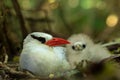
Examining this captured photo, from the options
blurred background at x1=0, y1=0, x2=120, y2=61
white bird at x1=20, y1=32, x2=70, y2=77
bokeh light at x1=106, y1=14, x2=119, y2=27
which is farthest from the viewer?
bokeh light at x1=106, y1=14, x2=119, y2=27

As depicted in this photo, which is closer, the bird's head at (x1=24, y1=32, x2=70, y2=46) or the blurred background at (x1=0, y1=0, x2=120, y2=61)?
the bird's head at (x1=24, y1=32, x2=70, y2=46)

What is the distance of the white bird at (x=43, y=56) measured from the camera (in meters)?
2.55

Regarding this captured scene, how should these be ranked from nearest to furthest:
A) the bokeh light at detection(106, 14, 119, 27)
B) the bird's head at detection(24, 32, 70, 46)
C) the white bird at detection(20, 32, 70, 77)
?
the white bird at detection(20, 32, 70, 77)
the bird's head at detection(24, 32, 70, 46)
the bokeh light at detection(106, 14, 119, 27)

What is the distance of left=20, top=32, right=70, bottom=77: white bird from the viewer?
2555 millimetres

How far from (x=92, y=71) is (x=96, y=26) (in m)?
5.07

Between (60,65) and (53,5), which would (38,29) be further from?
(60,65)

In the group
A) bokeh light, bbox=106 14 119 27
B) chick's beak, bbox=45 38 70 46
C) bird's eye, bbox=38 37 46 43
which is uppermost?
bokeh light, bbox=106 14 119 27

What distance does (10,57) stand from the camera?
12.8 feet

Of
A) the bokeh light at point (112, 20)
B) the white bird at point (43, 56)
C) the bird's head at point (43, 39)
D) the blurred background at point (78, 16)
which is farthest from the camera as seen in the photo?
the bokeh light at point (112, 20)

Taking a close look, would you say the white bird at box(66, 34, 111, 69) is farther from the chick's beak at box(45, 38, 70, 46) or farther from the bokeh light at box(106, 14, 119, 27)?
the bokeh light at box(106, 14, 119, 27)

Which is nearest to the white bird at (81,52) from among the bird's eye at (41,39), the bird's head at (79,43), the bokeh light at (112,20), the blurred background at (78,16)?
the bird's head at (79,43)

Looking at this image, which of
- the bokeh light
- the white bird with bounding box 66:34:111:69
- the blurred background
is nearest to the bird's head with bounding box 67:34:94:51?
the white bird with bounding box 66:34:111:69

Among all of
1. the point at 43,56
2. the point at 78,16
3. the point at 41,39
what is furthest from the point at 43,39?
the point at 78,16

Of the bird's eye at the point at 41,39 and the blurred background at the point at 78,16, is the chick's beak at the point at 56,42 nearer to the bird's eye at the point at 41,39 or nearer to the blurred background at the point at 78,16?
the bird's eye at the point at 41,39
